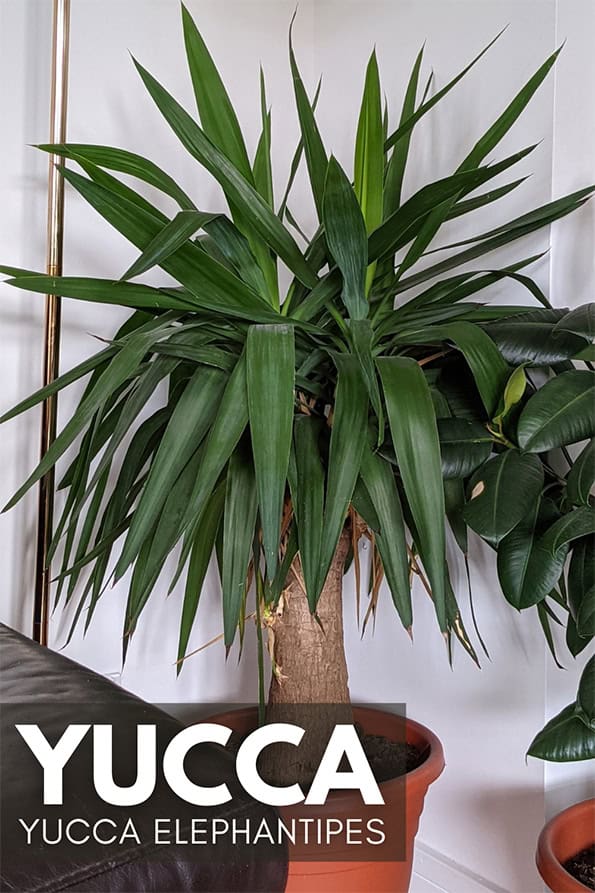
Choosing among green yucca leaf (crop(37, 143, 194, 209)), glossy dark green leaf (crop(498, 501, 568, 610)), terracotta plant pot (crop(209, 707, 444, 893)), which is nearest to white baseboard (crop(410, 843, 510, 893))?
terracotta plant pot (crop(209, 707, 444, 893))

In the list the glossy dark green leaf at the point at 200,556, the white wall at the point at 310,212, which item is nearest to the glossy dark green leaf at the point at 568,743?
the white wall at the point at 310,212

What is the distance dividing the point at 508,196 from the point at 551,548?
2.51 feet

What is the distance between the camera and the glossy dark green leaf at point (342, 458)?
1.08 meters

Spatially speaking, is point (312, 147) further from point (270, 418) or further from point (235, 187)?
point (270, 418)

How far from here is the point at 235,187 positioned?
3.99 feet

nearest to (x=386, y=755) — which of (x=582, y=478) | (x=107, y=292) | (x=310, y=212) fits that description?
(x=582, y=478)

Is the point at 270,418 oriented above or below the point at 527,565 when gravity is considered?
above

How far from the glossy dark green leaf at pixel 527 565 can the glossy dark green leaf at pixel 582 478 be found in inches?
2.0

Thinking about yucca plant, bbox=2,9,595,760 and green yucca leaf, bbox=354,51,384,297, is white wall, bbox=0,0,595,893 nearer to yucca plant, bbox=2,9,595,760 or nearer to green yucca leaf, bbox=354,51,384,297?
yucca plant, bbox=2,9,595,760

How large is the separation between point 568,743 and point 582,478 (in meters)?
0.35

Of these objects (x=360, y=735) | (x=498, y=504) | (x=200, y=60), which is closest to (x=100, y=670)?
(x=360, y=735)

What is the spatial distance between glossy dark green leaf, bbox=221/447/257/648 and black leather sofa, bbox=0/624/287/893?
46cm

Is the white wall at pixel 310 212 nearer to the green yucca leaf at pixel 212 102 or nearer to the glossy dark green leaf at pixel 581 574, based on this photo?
the glossy dark green leaf at pixel 581 574

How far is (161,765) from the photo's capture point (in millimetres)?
581
